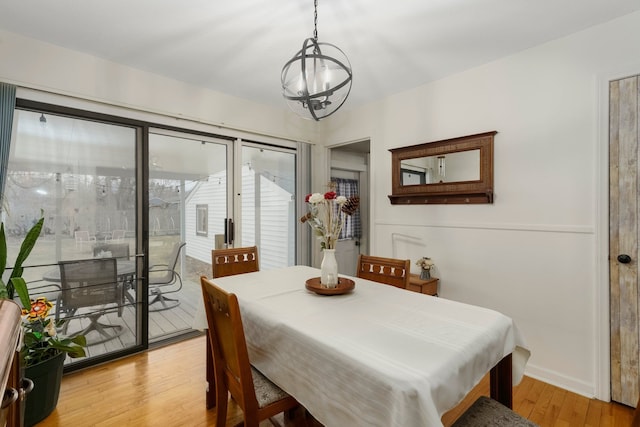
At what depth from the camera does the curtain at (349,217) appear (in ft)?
15.1

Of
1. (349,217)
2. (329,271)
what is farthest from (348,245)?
(329,271)

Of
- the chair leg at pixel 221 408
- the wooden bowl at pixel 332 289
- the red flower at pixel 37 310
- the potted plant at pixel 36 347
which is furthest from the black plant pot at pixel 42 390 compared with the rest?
the wooden bowl at pixel 332 289

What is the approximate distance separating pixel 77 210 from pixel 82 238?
23cm

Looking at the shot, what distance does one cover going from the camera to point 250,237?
11.9 ft

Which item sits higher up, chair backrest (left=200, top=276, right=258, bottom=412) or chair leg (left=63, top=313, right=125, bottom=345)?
chair backrest (left=200, top=276, right=258, bottom=412)

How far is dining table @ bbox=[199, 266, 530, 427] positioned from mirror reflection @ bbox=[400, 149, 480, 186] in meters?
1.49

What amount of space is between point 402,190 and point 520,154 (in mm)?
1088

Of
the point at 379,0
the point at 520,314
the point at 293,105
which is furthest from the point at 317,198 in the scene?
the point at 520,314

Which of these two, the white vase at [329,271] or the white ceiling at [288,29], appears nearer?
the white vase at [329,271]

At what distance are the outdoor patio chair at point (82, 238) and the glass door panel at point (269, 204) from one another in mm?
1317

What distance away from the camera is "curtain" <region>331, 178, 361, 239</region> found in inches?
181

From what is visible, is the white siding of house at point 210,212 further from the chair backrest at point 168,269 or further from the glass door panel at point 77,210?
the glass door panel at point 77,210

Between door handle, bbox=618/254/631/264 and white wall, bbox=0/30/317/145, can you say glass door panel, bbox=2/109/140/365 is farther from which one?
door handle, bbox=618/254/631/264

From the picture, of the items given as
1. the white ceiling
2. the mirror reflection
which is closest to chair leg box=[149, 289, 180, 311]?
the white ceiling
